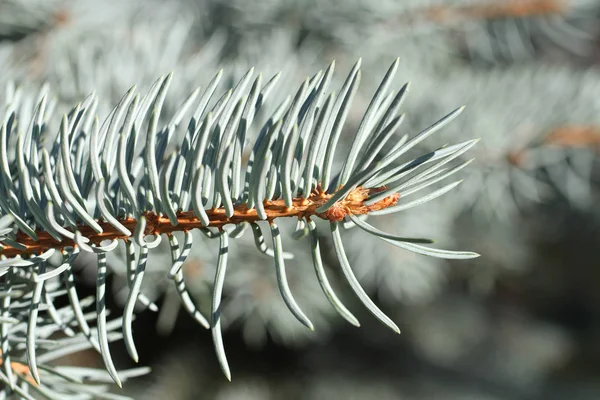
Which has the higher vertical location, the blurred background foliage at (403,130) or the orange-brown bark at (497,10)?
the orange-brown bark at (497,10)

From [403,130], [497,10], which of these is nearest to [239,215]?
[403,130]

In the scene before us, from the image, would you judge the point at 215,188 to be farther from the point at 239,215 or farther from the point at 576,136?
the point at 576,136

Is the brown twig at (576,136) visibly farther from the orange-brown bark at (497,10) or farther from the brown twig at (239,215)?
the brown twig at (239,215)

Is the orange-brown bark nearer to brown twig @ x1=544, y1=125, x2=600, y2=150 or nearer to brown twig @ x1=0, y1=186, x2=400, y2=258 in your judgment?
brown twig @ x1=544, y1=125, x2=600, y2=150

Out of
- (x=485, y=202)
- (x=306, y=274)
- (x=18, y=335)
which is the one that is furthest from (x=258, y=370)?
(x=18, y=335)

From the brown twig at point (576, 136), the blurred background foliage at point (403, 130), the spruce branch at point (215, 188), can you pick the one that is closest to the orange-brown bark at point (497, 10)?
the blurred background foliage at point (403, 130)

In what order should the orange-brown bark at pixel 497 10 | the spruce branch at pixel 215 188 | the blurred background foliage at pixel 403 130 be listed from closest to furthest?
the spruce branch at pixel 215 188 < the blurred background foliage at pixel 403 130 < the orange-brown bark at pixel 497 10

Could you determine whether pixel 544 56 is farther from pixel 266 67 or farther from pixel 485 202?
pixel 266 67

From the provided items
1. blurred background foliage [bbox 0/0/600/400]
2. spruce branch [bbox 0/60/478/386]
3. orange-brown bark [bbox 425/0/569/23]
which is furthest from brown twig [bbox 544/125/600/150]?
spruce branch [bbox 0/60/478/386]
